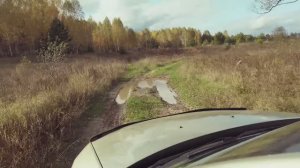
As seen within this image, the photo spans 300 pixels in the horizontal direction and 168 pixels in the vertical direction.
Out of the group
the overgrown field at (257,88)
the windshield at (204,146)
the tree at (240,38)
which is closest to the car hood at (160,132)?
the windshield at (204,146)

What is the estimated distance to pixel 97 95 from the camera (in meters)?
16.2

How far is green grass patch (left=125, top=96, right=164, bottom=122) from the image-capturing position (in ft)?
35.5

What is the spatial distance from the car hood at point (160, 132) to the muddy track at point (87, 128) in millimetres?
3399

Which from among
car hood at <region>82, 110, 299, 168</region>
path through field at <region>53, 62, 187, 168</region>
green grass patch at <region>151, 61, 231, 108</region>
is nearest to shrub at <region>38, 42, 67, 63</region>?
path through field at <region>53, 62, 187, 168</region>

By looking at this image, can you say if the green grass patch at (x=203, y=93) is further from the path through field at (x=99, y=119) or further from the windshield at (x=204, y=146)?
the windshield at (x=204, y=146)

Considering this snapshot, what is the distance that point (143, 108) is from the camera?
1248cm

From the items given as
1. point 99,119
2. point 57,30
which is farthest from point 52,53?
point 57,30

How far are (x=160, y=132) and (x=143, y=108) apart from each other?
954cm

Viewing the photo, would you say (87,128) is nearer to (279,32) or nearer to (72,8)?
(279,32)

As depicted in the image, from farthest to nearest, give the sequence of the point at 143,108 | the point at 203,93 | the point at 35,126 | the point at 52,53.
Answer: the point at 52,53, the point at 203,93, the point at 143,108, the point at 35,126

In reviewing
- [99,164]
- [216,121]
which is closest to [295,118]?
[216,121]

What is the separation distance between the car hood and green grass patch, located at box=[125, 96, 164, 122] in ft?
22.3

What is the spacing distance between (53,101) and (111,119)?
1710 millimetres

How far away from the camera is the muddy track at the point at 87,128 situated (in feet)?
22.9
